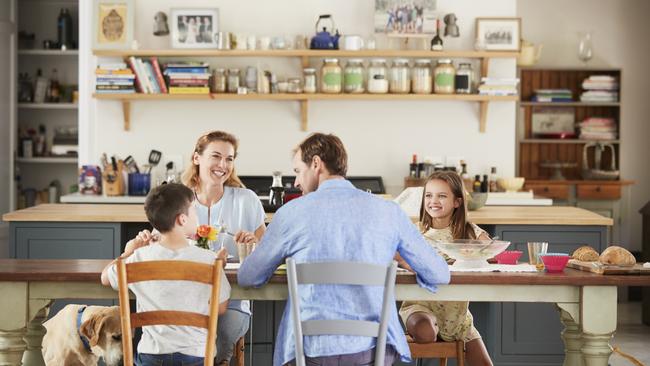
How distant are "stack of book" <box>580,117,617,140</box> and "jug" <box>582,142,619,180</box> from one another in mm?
65

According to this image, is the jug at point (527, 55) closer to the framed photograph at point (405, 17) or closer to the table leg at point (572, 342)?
the framed photograph at point (405, 17)

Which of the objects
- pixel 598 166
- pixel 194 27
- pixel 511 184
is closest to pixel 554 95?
pixel 598 166

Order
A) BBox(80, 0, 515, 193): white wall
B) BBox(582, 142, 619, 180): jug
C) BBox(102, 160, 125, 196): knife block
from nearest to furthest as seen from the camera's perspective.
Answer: BBox(102, 160, 125, 196): knife block, BBox(80, 0, 515, 193): white wall, BBox(582, 142, 619, 180): jug

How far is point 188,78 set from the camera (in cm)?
676

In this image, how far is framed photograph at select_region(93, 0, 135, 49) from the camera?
6.86 metres

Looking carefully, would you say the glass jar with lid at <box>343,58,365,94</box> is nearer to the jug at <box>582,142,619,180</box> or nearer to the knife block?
the knife block

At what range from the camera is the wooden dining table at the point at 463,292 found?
122 inches

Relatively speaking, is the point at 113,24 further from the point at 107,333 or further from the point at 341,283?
the point at 341,283

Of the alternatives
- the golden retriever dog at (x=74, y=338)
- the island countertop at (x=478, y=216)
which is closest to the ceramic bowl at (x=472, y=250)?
the golden retriever dog at (x=74, y=338)

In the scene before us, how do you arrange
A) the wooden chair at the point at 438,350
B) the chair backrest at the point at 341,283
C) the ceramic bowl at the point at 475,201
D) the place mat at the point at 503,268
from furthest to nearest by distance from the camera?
the ceramic bowl at the point at 475,201 → the wooden chair at the point at 438,350 → the place mat at the point at 503,268 → the chair backrest at the point at 341,283

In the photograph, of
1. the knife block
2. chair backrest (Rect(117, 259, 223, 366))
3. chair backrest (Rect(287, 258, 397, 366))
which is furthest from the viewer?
the knife block

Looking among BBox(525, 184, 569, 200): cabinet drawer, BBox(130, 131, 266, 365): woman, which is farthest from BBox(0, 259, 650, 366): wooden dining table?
BBox(525, 184, 569, 200): cabinet drawer

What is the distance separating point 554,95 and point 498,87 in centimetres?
183

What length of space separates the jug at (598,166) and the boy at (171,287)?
5.71m
